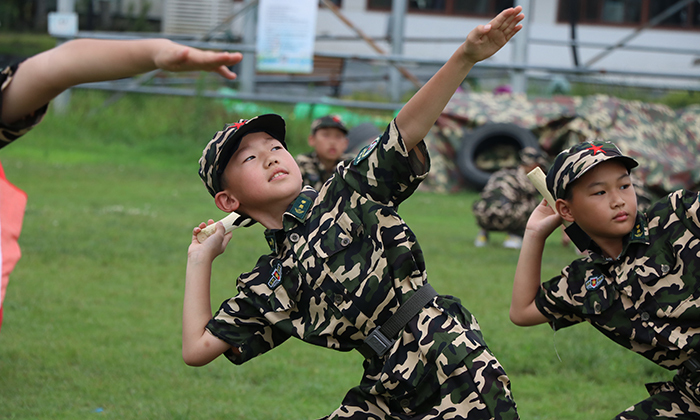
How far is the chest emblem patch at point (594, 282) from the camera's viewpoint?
2.99 metres

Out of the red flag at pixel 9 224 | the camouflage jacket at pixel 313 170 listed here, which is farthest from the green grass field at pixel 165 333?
the red flag at pixel 9 224

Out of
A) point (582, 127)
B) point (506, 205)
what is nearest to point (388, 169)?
point (506, 205)

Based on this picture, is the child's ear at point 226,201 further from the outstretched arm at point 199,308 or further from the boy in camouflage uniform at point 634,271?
the boy in camouflage uniform at point 634,271

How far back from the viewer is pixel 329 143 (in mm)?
7188

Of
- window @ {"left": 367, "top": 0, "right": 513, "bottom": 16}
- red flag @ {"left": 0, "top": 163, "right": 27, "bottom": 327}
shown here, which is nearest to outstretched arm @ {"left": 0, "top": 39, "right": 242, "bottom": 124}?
red flag @ {"left": 0, "top": 163, "right": 27, "bottom": 327}

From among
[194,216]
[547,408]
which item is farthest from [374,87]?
[547,408]

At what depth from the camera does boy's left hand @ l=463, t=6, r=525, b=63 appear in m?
2.26

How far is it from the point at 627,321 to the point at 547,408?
149cm

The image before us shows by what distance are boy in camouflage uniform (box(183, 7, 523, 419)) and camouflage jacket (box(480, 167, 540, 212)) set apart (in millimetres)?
6738

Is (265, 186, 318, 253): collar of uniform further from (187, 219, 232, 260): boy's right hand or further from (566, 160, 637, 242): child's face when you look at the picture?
(566, 160, 637, 242): child's face

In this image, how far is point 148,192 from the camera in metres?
11.4

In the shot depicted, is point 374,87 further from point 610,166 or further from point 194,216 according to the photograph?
point 610,166

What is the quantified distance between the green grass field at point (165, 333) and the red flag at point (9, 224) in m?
1.84

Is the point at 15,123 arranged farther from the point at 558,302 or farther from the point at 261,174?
the point at 558,302
